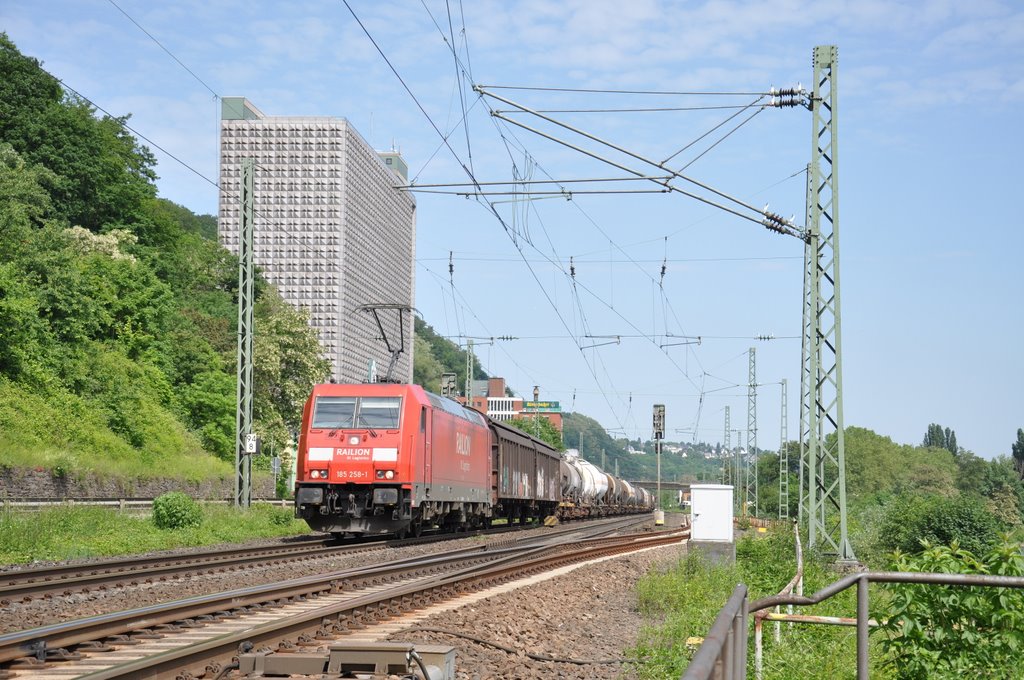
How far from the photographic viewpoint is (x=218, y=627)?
35.6 ft

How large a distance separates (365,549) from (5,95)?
143 ft

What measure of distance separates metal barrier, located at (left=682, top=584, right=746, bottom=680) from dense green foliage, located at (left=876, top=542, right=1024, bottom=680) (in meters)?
3.00

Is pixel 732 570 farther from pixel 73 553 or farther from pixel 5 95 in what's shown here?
pixel 5 95

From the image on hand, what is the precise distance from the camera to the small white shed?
61.2 ft

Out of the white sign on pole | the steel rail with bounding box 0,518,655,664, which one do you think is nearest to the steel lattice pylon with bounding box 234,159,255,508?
the steel rail with bounding box 0,518,655,664

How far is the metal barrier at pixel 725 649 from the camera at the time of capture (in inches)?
109

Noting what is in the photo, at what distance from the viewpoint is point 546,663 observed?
10.2 meters

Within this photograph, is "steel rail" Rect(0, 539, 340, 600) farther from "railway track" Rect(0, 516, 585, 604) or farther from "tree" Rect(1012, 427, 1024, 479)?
"tree" Rect(1012, 427, 1024, 479)

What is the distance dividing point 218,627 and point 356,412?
13705 mm

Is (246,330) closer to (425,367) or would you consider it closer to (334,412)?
(334,412)

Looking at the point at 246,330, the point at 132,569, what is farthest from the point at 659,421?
the point at 132,569

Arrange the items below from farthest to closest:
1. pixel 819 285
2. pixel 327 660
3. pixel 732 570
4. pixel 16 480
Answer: pixel 16 480 < pixel 819 285 < pixel 732 570 < pixel 327 660

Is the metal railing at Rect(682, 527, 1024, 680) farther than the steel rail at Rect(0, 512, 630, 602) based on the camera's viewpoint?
No

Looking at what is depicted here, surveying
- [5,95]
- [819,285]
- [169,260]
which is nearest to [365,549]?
[819,285]
